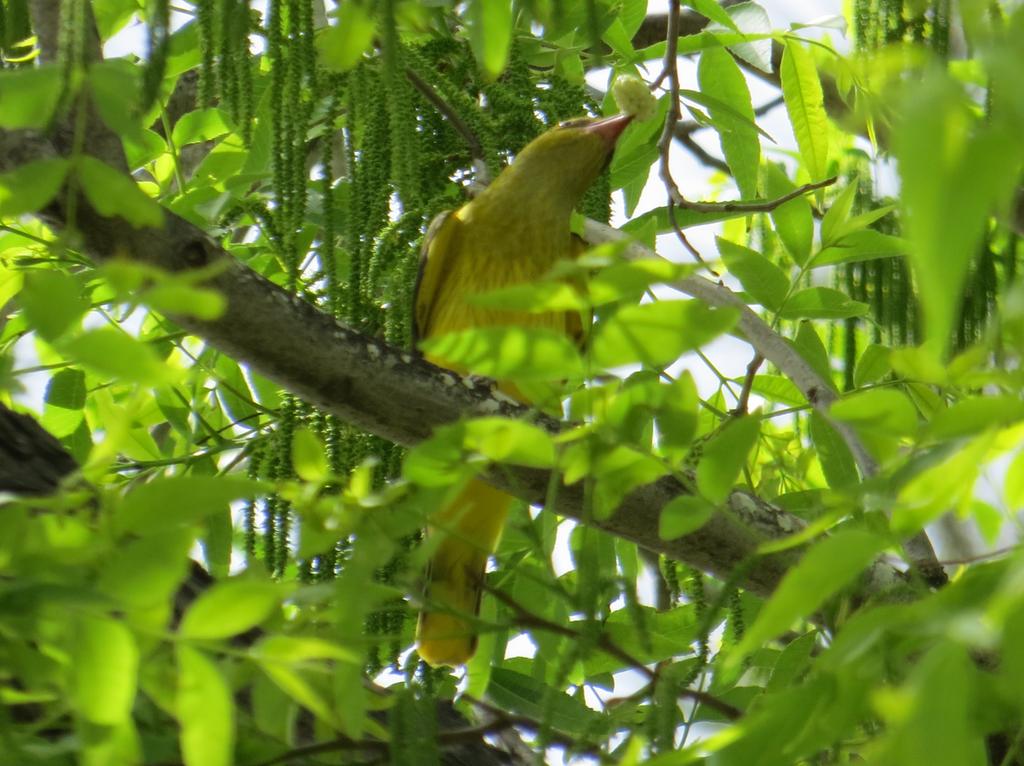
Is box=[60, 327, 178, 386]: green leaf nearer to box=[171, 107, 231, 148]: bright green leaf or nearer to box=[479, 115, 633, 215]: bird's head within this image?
box=[171, 107, 231, 148]: bright green leaf

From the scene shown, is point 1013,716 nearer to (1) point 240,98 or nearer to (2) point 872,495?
(2) point 872,495

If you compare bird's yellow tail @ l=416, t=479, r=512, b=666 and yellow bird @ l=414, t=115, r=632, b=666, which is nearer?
bird's yellow tail @ l=416, t=479, r=512, b=666

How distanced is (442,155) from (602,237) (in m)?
0.38

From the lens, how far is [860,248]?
236 centimetres

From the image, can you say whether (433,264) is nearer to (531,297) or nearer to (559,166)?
(559,166)

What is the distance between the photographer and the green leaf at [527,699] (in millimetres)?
2158

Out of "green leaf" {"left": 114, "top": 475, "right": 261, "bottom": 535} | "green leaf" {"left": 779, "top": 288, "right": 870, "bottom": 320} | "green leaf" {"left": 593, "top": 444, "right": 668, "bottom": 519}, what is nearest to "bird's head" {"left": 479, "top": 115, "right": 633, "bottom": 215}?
"green leaf" {"left": 779, "top": 288, "right": 870, "bottom": 320}

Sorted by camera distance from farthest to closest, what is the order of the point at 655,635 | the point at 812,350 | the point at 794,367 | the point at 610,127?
the point at 610,127
the point at 812,350
the point at 794,367
the point at 655,635

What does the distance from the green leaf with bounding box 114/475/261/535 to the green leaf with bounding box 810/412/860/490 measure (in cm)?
145

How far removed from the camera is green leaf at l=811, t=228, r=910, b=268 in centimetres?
233

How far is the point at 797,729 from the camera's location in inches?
42.6

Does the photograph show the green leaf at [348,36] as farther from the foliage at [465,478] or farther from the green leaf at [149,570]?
the green leaf at [149,570]

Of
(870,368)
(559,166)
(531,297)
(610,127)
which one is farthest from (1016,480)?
(559,166)

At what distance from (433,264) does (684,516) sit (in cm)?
232
